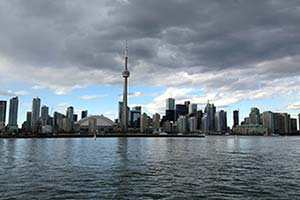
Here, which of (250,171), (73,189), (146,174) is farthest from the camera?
(250,171)

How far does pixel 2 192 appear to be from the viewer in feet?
132

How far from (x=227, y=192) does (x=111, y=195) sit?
1531cm

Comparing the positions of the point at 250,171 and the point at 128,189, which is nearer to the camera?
the point at 128,189

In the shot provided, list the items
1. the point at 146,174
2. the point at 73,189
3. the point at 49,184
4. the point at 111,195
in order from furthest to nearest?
the point at 146,174, the point at 49,184, the point at 73,189, the point at 111,195

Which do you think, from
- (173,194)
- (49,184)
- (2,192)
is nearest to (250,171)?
(173,194)

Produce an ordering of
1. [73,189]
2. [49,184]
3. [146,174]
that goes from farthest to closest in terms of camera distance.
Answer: [146,174], [49,184], [73,189]

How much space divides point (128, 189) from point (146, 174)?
14.0 meters

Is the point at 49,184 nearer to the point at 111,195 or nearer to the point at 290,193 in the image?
the point at 111,195

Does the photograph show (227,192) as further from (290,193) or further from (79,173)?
(79,173)

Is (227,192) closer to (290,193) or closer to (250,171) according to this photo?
(290,193)

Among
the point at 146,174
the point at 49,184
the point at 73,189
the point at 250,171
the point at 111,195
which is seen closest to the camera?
the point at 111,195

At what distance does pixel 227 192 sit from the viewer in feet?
134

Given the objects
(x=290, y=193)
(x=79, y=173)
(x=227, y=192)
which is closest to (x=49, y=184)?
(x=79, y=173)

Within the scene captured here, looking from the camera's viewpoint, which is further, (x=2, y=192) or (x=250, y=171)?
(x=250, y=171)
